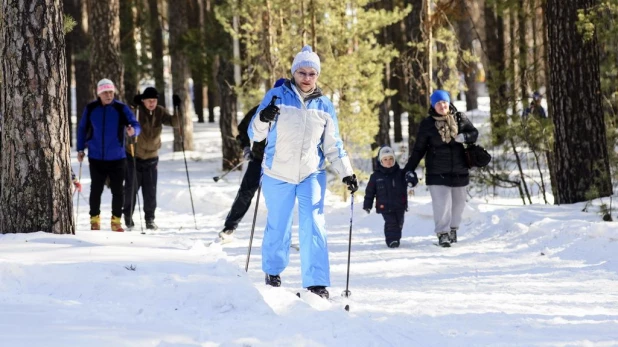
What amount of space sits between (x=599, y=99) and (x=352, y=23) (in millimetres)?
5844

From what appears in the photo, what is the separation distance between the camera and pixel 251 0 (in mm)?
18625

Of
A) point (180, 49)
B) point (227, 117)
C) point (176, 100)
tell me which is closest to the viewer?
point (176, 100)

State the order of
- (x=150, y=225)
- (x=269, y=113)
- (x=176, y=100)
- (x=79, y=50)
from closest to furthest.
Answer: (x=269, y=113)
(x=150, y=225)
(x=176, y=100)
(x=79, y=50)

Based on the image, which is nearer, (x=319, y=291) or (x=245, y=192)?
(x=319, y=291)

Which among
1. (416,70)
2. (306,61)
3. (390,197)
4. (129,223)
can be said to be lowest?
(129,223)

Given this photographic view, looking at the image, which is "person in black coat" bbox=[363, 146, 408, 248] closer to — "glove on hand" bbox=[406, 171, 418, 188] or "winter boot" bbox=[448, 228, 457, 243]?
"glove on hand" bbox=[406, 171, 418, 188]

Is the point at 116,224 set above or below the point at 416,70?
below

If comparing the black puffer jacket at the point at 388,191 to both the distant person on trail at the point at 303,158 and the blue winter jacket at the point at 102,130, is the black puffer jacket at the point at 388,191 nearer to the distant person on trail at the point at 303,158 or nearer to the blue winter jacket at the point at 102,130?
the blue winter jacket at the point at 102,130

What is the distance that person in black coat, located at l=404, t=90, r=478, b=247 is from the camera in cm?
1126

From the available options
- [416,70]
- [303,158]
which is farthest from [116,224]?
[416,70]

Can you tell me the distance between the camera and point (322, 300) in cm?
673

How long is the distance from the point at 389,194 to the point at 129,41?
2026cm

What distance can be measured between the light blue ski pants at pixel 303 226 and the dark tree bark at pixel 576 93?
675cm

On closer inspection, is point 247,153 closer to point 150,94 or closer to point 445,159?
point 445,159
